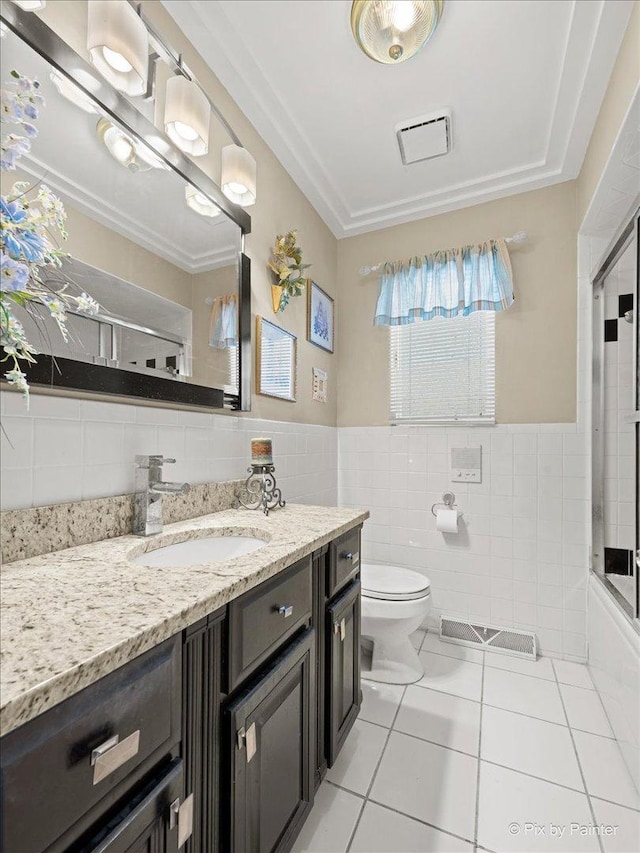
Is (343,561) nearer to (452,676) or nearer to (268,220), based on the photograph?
(452,676)

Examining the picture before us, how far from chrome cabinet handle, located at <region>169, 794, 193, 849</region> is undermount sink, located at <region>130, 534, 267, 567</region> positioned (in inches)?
21.3

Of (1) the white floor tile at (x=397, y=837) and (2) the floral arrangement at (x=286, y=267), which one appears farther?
(2) the floral arrangement at (x=286, y=267)

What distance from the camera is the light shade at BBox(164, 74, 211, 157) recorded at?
4.33 ft

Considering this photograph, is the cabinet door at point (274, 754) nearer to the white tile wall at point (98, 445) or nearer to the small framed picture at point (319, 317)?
the white tile wall at point (98, 445)

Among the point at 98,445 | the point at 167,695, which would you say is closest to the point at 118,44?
the point at 98,445

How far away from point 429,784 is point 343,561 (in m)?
0.80

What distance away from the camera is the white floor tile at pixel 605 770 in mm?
1321

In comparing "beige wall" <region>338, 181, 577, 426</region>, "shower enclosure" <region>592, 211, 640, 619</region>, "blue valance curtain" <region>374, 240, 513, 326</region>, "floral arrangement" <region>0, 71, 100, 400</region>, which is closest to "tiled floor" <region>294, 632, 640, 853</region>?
"shower enclosure" <region>592, 211, 640, 619</region>

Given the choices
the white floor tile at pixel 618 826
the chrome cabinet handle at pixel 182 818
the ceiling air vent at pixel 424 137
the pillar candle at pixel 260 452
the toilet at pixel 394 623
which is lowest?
the white floor tile at pixel 618 826

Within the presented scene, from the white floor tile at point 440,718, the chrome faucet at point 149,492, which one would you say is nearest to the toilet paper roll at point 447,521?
the white floor tile at point 440,718

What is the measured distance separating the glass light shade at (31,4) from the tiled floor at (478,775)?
7.51 feet

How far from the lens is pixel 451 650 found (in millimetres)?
2248

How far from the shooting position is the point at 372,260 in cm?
276

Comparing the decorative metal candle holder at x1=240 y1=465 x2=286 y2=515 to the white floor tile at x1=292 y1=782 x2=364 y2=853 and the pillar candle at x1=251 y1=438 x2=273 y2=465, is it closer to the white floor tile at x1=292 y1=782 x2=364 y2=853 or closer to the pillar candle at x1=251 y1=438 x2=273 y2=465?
the pillar candle at x1=251 y1=438 x2=273 y2=465
